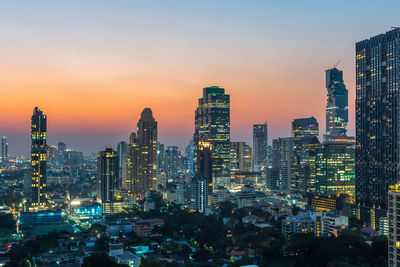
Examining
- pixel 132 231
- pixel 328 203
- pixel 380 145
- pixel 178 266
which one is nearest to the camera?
pixel 178 266

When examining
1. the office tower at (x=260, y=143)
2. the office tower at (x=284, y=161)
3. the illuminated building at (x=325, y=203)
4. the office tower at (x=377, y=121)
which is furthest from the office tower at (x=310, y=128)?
the office tower at (x=377, y=121)

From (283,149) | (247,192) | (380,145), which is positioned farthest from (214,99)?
(380,145)

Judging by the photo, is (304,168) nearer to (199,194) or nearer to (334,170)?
(334,170)

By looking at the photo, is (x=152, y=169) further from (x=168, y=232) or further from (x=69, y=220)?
(x=168, y=232)

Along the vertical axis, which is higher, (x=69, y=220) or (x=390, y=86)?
(x=390, y=86)

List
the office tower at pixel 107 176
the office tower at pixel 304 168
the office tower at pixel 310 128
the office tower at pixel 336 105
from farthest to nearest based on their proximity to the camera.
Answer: the office tower at pixel 336 105, the office tower at pixel 310 128, the office tower at pixel 304 168, the office tower at pixel 107 176

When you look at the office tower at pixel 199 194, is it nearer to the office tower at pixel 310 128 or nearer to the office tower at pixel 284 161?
the office tower at pixel 284 161

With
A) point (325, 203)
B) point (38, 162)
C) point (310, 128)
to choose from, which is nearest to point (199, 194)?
point (325, 203)
